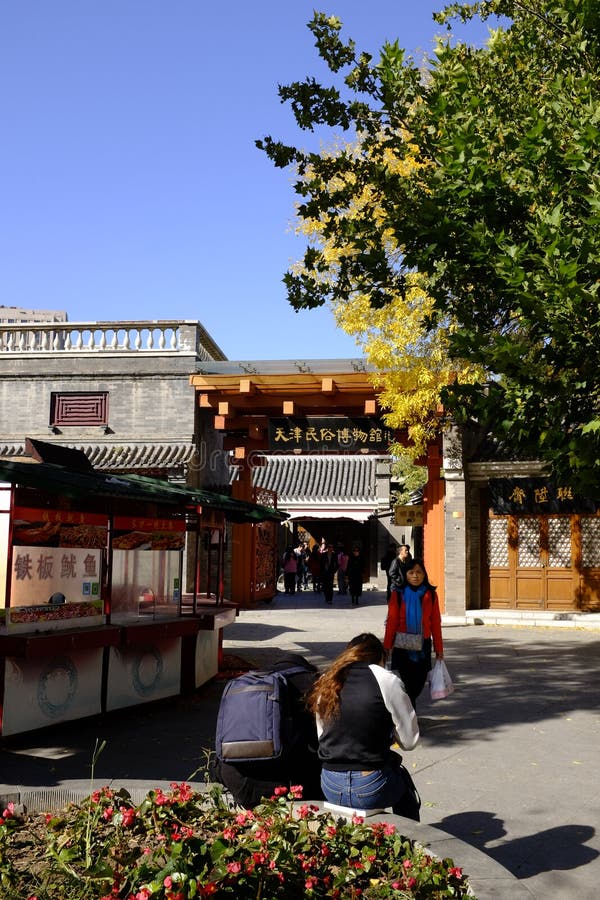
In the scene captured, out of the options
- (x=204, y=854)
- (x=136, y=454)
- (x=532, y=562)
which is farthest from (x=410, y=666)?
(x=136, y=454)

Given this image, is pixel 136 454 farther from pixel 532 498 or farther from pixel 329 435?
pixel 532 498

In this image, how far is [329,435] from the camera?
21.5 meters

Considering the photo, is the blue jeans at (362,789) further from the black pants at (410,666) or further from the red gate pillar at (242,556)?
the red gate pillar at (242,556)

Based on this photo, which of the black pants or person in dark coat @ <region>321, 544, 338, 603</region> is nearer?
the black pants

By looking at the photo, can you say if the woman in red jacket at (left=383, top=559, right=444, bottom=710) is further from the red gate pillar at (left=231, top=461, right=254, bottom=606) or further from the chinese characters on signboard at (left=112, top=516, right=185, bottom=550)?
the red gate pillar at (left=231, top=461, right=254, bottom=606)

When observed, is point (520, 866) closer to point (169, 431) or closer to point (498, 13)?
point (498, 13)

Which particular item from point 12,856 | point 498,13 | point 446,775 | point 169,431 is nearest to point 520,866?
point 446,775

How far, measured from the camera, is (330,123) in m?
8.66

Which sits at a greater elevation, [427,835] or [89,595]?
[89,595]

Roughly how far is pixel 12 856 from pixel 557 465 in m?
5.00

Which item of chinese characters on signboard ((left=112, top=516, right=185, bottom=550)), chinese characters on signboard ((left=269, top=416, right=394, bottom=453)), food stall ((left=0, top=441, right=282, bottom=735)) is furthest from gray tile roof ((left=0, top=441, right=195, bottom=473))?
chinese characters on signboard ((left=112, top=516, right=185, bottom=550))

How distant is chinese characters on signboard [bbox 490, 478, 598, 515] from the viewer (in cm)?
1962

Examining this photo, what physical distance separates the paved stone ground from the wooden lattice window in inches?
495

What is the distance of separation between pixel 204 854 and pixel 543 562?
17.4m
